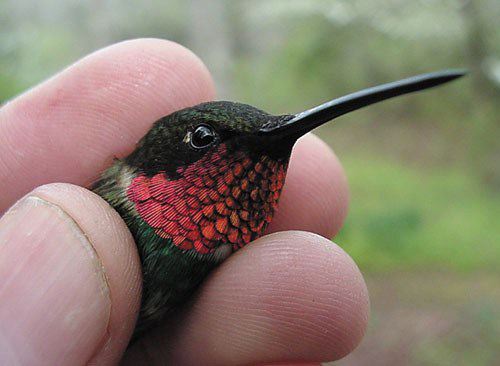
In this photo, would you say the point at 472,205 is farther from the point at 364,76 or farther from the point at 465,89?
the point at 364,76

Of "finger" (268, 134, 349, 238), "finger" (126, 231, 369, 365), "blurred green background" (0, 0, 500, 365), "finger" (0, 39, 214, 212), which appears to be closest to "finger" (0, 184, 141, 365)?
"finger" (126, 231, 369, 365)

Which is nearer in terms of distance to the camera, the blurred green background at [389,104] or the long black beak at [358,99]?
the long black beak at [358,99]

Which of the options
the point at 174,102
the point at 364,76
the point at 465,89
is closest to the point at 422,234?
the point at 465,89

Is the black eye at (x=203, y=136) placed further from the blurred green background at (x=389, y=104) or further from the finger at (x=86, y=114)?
the blurred green background at (x=389, y=104)

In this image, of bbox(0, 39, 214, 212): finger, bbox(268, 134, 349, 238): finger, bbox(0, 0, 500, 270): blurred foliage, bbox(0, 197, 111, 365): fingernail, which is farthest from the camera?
bbox(0, 0, 500, 270): blurred foliage

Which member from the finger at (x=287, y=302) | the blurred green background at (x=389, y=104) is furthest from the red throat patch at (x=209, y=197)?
the blurred green background at (x=389, y=104)

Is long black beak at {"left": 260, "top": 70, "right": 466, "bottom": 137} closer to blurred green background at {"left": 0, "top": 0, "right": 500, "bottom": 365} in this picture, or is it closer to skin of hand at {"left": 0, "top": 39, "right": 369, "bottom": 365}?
skin of hand at {"left": 0, "top": 39, "right": 369, "bottom": 365}

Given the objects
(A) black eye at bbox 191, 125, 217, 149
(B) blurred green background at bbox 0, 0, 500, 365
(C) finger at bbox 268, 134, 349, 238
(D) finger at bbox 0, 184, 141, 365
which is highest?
(A) black eye at bbox 191, 125, 217, 149
